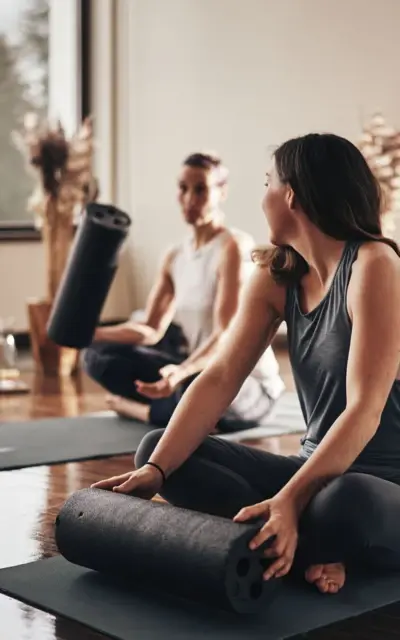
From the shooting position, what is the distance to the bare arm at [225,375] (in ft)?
7.32

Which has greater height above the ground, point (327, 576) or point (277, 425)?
point (327, 576)

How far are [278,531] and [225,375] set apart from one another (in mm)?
472

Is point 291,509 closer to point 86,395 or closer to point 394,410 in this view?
point 394,410

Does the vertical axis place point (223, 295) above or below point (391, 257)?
below

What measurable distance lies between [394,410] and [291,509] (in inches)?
14.2

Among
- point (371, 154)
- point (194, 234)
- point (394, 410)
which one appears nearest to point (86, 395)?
point (194, 234)

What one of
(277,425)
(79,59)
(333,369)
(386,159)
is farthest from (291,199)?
(79,59)

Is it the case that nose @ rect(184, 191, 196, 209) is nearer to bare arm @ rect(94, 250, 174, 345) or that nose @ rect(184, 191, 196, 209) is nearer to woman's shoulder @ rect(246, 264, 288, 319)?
bare arm @ rect(94, 250, 174, 345)

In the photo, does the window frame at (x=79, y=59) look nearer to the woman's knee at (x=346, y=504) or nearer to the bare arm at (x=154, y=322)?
the bare arm at (x=154, y=322)

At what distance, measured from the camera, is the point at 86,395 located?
4.91 meters

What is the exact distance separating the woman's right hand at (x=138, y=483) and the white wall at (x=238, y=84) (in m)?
3.75

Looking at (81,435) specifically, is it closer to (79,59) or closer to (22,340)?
(22,340)

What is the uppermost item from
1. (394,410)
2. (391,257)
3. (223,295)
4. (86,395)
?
(391,257)

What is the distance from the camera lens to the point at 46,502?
2.85 meters
